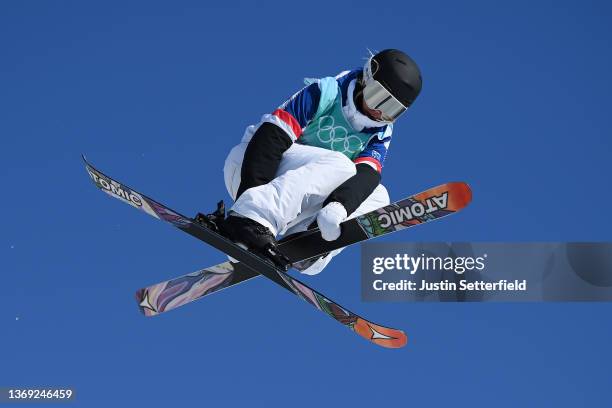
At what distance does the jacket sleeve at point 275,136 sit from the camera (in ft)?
28.5

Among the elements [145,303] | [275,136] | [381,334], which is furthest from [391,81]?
[145,303]

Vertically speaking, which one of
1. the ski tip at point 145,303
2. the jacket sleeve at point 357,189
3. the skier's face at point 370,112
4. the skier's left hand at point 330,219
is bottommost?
the skier's left hand at point 330,219

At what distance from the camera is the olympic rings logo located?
9.04 metres

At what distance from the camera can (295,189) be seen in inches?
335

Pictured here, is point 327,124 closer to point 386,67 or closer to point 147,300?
point 386,67

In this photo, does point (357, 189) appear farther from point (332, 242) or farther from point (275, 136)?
point (275, 136)

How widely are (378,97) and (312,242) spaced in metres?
1.32

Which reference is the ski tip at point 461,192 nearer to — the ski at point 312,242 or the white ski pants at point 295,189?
the ski at point 312,242

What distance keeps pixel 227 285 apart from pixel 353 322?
1.43 m

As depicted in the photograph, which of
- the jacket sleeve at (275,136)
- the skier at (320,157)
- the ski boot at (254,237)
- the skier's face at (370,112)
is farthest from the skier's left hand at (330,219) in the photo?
→ the skier's face at (370,112)

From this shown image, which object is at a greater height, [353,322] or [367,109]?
[367,109]

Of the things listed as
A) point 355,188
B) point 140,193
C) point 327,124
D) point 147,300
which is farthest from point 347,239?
point 147,300

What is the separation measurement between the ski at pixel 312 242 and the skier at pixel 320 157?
0.15 meters

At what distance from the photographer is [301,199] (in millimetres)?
8547
